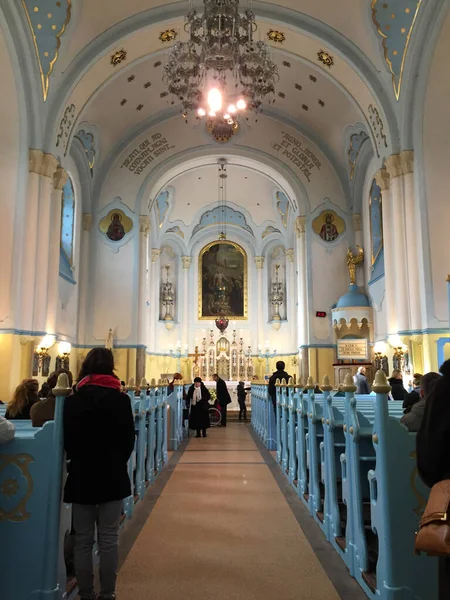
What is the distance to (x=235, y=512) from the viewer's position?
4.75m

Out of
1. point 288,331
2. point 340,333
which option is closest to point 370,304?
point 340,333

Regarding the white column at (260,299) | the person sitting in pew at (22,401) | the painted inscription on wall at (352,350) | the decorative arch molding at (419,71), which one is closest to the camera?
the person sitting in pew at (22,401)

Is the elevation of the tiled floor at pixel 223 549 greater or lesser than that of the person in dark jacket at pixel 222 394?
lesser

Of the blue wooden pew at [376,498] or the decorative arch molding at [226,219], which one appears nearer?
the blue wooden pew at [376,498]

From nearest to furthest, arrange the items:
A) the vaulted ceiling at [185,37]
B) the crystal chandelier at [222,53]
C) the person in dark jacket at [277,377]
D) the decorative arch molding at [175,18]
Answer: the crystal chandelier at [222,53] < the person in dark jacket at [277,377] < the vaulted ceiling at [185,37] < the decorative arch molding at [175,18]

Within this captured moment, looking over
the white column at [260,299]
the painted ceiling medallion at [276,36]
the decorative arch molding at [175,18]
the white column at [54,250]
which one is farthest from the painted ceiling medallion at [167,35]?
the white column at [260,299]

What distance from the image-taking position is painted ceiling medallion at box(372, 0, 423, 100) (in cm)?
1012

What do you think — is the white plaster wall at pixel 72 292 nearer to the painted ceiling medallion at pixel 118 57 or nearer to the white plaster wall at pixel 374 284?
the painted ceiling medallion at pixel 118 57

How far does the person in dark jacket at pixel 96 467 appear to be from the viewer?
2553mm

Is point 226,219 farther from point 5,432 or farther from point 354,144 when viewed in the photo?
point 5,432

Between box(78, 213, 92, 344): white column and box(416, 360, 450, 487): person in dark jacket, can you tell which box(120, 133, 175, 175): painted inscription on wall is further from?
box(416, 360, 450, 487): person in dark jacket

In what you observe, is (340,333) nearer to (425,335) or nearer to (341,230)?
(341,230)

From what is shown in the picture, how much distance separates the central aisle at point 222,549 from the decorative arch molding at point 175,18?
29.2 feet

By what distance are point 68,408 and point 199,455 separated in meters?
6.00
